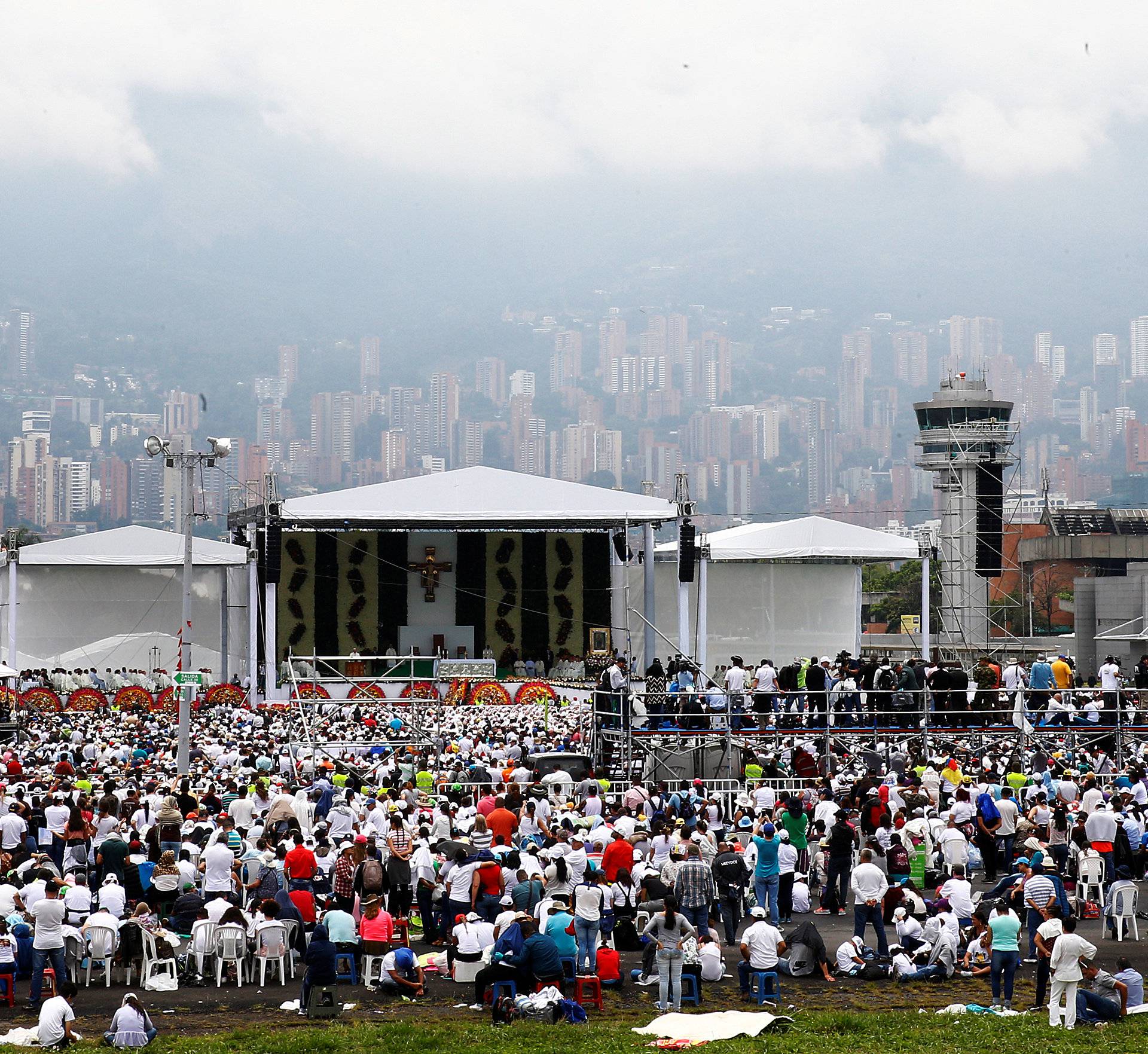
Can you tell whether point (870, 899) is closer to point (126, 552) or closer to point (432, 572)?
point (432, 572)

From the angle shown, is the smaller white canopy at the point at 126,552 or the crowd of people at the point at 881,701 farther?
the smaller white canopy at the point at 126,552

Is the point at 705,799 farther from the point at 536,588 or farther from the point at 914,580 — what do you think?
the point at 914,580

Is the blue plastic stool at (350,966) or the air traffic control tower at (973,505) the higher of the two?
the air traffic control tower at (973,505)

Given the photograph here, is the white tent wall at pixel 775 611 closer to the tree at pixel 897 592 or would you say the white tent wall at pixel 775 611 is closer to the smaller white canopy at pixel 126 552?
the smaller white canopy at pixel 126 552

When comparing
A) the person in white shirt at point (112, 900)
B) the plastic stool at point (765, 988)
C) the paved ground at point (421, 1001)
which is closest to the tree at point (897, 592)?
the paved ground at point (421, 1001)

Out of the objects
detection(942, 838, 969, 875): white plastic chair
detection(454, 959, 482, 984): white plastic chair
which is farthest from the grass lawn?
detection(942, 838, 969, 875): white plastic chair

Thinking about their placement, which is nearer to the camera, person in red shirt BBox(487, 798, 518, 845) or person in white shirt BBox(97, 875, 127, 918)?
person in white shirt BBox(97, 875, 127, 918)

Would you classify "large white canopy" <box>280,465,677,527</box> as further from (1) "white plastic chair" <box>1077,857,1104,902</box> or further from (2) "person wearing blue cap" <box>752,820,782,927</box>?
(2) "person wearing blue cap" <box>752,820,782,927</box>
